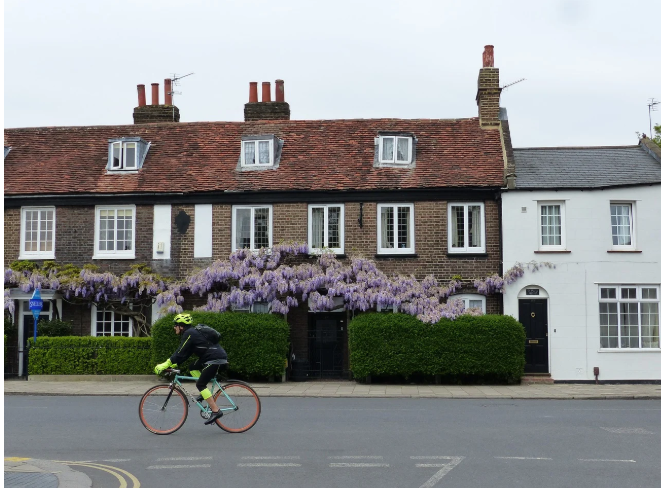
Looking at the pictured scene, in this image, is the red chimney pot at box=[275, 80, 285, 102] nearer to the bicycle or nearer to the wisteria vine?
the wisteria vine

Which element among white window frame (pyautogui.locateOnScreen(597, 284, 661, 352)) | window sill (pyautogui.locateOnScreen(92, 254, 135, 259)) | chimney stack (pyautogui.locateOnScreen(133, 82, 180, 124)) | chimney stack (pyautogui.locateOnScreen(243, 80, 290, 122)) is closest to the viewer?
white window frame (pyautogui.locateOnScreen(597, 284, 661, 352))

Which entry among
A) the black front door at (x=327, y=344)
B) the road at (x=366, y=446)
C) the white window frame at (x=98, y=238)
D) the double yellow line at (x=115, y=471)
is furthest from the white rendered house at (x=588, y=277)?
the double yellow line at (x=115, y=471)

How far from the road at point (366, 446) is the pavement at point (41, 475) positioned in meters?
0.23

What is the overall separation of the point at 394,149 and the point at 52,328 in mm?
11911

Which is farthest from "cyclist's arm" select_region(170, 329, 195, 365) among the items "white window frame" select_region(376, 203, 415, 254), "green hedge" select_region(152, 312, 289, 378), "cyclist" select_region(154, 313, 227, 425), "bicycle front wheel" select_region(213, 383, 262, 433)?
"white window frame" select_region(376, 203, 415, 254)

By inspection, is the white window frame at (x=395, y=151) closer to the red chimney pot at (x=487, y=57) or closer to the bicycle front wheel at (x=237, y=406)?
the red chimney pot at (x=487, y=57)

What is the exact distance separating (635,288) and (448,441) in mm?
14300

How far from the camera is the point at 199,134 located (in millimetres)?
27953

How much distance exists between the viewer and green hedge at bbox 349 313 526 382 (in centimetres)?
2217

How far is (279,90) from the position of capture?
29469 millimetres

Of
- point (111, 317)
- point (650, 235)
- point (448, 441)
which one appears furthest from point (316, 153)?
point (448, 441)

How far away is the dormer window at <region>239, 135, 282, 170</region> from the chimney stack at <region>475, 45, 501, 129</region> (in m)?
7.01

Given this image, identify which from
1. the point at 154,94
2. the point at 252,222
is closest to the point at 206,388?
the point at 252,222

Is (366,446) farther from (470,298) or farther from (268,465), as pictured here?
(470,298)
